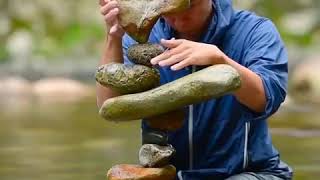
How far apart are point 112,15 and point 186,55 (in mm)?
355

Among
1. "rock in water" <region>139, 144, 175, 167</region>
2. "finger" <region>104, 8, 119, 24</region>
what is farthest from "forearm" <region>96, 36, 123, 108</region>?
"rock in water" <region>139, 144, 175, 167</region>

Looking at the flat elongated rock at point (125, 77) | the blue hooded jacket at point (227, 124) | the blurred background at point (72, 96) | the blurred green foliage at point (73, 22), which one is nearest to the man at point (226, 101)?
the blue hooded jacket at point (227, 124)

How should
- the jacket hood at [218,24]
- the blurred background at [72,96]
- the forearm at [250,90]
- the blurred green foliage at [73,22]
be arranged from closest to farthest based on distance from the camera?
the forearm at [250,90], the jacket hood at [218,24], the blurred background at [72,96], the blurred green foliage at [73,22]

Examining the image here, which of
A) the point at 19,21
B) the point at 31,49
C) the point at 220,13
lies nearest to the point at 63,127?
the point at 220,13

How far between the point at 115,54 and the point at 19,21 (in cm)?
1578

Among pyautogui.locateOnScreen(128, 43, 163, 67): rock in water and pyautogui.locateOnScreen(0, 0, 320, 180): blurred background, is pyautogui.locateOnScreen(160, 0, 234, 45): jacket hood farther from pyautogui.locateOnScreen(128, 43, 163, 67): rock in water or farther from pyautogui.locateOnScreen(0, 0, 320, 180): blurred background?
pyautogui.locateOnScreen(0, 0, 320, 180): blurred background

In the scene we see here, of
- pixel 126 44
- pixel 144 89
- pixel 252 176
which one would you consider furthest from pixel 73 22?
pixel 144 89

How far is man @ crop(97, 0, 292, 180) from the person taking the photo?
341 centimetres

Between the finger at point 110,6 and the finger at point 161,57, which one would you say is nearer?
the finger at point 161,57

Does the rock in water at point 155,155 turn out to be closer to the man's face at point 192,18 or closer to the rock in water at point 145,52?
the rock in water at point 145,52

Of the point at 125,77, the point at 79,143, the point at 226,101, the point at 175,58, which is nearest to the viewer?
the point at 175,58

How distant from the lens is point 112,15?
324cm

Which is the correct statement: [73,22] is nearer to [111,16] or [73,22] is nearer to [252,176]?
[252,176]

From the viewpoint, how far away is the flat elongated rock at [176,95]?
117 inches
